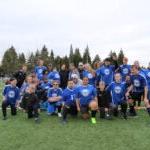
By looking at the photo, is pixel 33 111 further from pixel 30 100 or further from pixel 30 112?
pixel 30 100

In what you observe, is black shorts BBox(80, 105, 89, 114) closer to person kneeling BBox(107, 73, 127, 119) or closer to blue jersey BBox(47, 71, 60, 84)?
person kneeling BBox(107, 73, 127, 119)

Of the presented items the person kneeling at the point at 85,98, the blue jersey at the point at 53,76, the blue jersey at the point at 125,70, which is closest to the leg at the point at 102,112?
the person kneeling at the point at 85,98

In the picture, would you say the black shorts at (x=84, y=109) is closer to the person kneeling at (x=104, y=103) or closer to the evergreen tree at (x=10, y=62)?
the person kneeling at (x=104, y=103)

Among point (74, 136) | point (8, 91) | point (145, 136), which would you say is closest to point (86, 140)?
point (74, 136)

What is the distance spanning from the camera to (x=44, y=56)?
323 feet

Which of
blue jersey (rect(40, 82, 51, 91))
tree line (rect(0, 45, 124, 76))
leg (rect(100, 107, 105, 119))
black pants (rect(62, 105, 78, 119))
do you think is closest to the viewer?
black pants (rect(62, 105, 78, 119))

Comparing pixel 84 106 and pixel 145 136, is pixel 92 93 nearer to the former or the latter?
pixel 84 106

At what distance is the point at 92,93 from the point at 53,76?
3319 mm

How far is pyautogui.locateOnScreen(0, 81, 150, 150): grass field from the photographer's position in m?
9.38

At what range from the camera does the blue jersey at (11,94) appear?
14.3 m

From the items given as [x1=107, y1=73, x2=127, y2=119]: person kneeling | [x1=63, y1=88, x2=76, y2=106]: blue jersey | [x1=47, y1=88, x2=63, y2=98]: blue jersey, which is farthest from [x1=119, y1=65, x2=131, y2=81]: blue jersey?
[x1=63, y1=88, x2=76, y2=106]: blue jersey

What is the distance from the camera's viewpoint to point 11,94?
567 inches

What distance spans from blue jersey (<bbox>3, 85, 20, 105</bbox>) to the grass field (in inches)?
42.3

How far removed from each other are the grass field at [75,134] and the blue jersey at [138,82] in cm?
125
